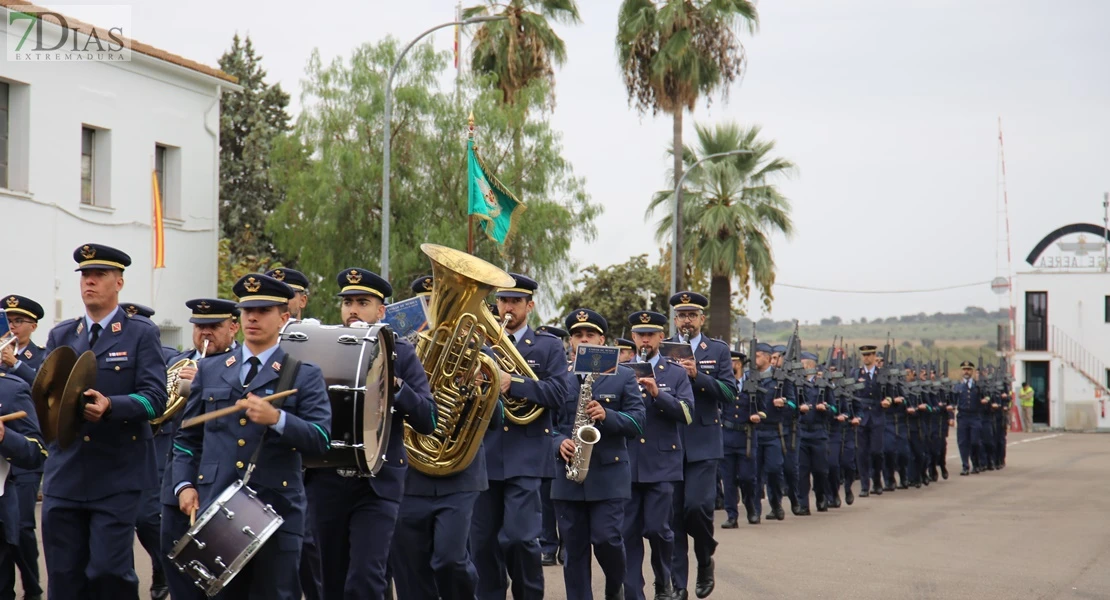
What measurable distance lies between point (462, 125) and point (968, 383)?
1246 cm

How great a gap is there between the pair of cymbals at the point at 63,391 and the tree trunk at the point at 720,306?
28.5 m

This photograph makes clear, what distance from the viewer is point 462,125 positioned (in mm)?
32312

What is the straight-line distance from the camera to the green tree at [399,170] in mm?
31719

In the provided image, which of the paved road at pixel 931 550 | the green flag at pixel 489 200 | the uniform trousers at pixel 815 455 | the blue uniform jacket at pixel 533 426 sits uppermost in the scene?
the green flag at pixel 489 200

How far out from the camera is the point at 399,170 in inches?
1268

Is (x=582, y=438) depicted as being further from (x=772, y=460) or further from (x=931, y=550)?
(x=772, y=460)

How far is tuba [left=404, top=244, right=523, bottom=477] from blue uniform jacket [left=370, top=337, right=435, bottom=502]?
1.22ft

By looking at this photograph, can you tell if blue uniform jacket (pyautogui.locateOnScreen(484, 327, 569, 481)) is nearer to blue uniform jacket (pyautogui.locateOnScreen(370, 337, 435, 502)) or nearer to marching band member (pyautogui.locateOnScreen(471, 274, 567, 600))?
marching band member (pyautogui.locateOnScreen(471, 274, 567, 600))

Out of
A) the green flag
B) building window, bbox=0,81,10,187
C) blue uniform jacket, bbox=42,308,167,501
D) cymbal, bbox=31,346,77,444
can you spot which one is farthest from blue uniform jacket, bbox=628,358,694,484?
building window, bbox=0,81,10,187

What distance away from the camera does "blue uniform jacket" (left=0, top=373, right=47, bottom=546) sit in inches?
321

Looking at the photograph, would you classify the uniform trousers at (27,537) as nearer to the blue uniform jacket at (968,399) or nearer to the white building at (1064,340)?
the blue uniform jacket at (968,399)

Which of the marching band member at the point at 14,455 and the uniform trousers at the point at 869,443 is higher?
the marching band member at the point at 14,455

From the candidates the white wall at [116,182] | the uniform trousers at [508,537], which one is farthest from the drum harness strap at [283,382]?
the white wall at [116,182]

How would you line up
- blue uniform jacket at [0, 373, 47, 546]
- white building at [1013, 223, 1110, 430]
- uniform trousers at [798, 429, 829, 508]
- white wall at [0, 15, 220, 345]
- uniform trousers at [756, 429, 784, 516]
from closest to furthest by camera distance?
blue uniform jacket at [0, 373, 47, 546] → uniform trousers at [756, 429, 784, 516] → uniform trousers at [798, 429, 829, 508] → white wall at [0, 15, 220, 345] → white building at [1013, 223, 1110, 430]
